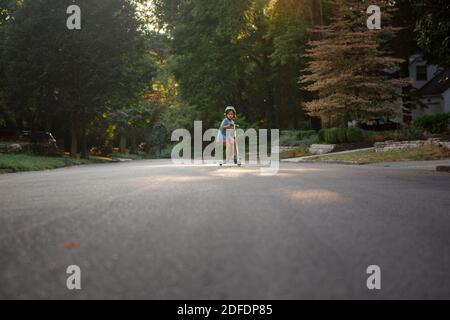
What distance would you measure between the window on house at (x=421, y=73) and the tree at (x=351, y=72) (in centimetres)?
2551

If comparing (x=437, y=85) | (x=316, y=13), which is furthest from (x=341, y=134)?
(x=437, y=85)

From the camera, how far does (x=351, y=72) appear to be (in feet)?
96.3

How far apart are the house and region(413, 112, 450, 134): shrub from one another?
45.5 feet

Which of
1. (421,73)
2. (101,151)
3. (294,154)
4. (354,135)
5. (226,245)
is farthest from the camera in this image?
(421,73)

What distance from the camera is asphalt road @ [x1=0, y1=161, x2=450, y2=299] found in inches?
149

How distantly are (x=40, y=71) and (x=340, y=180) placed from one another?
24.2m

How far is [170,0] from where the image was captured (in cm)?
4694

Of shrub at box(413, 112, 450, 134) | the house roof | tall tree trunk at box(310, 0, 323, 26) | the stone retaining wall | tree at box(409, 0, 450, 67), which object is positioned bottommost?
the stone retaining wall

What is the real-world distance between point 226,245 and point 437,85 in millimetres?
48725

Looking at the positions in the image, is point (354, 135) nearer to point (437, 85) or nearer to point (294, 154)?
Answer: point (294, 154)

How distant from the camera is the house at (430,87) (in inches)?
1838

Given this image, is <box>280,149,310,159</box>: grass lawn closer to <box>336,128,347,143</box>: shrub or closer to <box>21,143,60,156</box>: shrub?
<box>336,128,347,143</box>: shrub

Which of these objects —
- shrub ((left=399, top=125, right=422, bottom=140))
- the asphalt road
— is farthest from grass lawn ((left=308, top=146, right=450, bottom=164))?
the asphalt road

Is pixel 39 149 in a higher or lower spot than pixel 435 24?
lower
